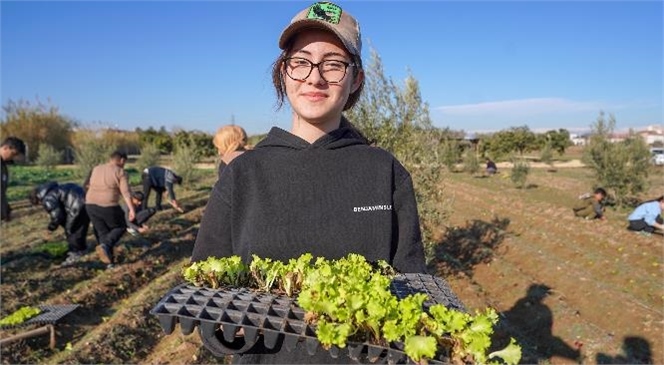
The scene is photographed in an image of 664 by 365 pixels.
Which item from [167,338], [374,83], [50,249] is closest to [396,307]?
[167,338]

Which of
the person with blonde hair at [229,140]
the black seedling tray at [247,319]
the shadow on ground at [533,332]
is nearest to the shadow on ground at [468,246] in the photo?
the shadow on ground at [533,332]

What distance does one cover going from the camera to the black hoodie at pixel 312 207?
6.66 feet

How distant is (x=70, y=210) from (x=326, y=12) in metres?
10.8

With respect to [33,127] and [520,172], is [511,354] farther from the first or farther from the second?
[33,127]

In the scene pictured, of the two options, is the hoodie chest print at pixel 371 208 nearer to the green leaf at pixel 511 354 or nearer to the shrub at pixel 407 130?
the green leaf at pixel 511 354

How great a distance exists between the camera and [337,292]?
151 centimetres

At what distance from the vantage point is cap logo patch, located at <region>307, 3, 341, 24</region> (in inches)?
77.1

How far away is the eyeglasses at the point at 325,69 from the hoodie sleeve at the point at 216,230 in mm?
536

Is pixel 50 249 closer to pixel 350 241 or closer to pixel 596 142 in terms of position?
pixel 350 241

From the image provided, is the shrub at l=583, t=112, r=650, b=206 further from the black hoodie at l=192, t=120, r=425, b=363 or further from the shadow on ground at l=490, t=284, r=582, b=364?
the black hoodie at l=192, t=120, r=425, b=363

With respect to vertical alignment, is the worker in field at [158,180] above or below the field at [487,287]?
above

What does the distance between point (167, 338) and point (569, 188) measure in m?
24.6

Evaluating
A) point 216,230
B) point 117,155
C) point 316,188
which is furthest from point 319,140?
point 117,155

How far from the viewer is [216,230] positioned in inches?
81.4
